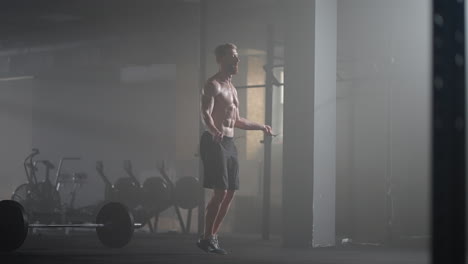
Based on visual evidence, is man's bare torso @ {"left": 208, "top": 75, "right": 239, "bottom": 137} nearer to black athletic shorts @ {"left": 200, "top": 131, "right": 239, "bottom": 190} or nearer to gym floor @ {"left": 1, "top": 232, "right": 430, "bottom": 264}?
black athletic shorts @ {"left": 200, "top": 131, "right": 239, "bottom": 190}

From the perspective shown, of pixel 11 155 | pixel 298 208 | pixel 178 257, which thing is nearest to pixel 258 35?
pixel 298 208

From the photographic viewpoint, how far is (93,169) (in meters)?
12.7

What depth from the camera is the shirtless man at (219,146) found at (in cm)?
555

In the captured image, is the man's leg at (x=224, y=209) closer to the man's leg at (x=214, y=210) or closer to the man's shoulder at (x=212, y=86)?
the man's leg at (x=214, y=210)

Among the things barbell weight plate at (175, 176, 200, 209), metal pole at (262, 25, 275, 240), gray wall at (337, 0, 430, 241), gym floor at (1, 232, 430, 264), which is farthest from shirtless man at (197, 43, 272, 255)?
barbell weight plate at (175, 176, 200, 209)

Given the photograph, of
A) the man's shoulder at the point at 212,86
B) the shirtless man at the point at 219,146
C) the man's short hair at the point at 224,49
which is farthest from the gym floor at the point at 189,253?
the man's short hair at the point at 224,49

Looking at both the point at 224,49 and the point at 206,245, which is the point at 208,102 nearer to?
the point at 224,49

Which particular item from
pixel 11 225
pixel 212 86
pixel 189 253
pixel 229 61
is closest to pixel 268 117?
pixel 229 61

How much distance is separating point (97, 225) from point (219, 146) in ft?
4.22

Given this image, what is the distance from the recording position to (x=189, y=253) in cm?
582

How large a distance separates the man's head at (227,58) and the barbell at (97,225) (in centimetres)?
144

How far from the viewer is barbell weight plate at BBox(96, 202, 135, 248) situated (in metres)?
5.98

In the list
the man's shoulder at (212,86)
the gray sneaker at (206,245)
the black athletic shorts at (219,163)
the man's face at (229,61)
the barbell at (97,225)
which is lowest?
the gray sneaker at (206,245)

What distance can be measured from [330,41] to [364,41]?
7.32ft
